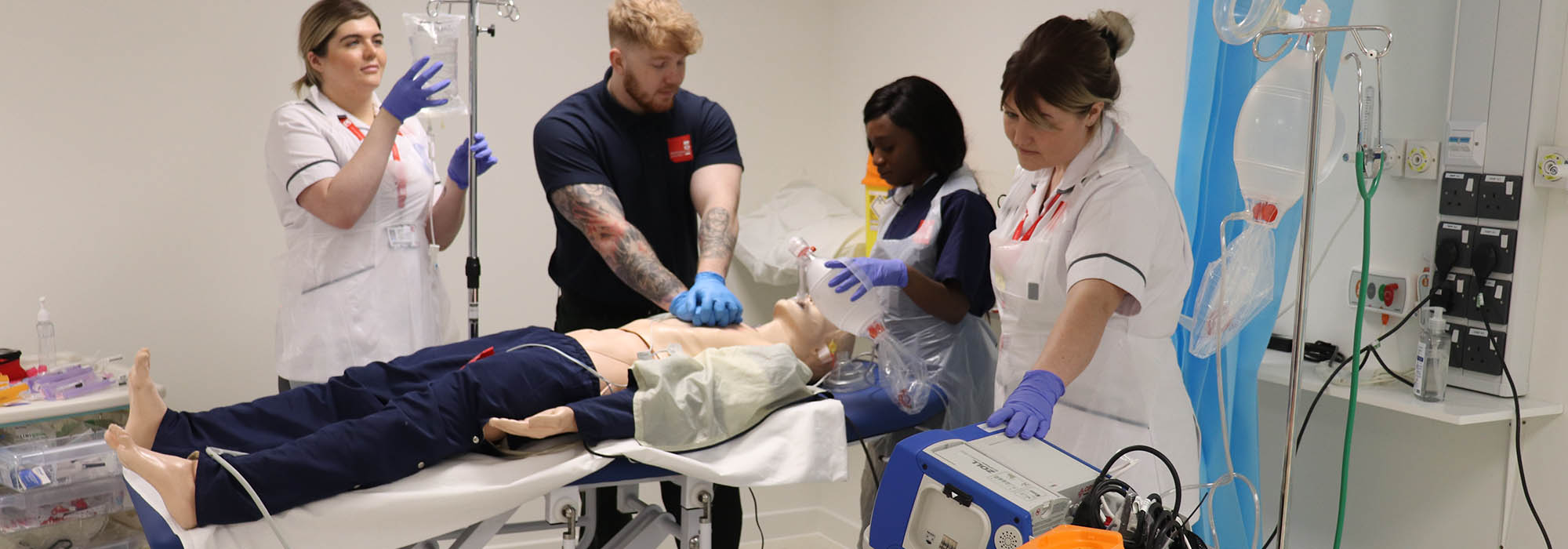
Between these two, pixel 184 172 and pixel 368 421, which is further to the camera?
pixel 184 172

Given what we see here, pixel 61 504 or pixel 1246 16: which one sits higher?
pixel 1246 16

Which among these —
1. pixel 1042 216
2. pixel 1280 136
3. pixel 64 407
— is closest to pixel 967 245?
pixel 1042 216

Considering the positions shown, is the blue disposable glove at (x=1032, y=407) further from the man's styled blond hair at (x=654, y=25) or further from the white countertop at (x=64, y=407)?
the white countertop at (x=64, y=407)

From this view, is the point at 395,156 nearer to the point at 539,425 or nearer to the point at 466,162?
the point at 466,162

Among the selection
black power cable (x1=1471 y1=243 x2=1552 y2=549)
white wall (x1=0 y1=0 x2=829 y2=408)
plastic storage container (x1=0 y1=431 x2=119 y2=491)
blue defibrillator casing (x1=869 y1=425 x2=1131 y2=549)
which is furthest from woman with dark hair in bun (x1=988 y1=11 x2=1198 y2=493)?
plastic storage container (x1=0 y1=431 x2=119 y2=491)

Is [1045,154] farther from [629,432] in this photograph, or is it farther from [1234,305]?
[629,432]

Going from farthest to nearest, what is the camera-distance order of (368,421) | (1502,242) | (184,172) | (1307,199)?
(184,172)
(1502,242)
(368,421)
(1307,199)

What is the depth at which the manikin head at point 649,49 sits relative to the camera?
232cm

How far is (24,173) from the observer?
2666 millimetres

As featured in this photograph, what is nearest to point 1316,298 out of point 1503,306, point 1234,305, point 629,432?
point 1503,306

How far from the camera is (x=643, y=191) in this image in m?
2.56

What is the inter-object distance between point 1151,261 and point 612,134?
1.30 meters

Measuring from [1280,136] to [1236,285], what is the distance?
243 millimetres

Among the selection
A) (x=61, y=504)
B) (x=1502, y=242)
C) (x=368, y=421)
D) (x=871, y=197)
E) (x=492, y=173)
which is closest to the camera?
(x=368, y=421)
